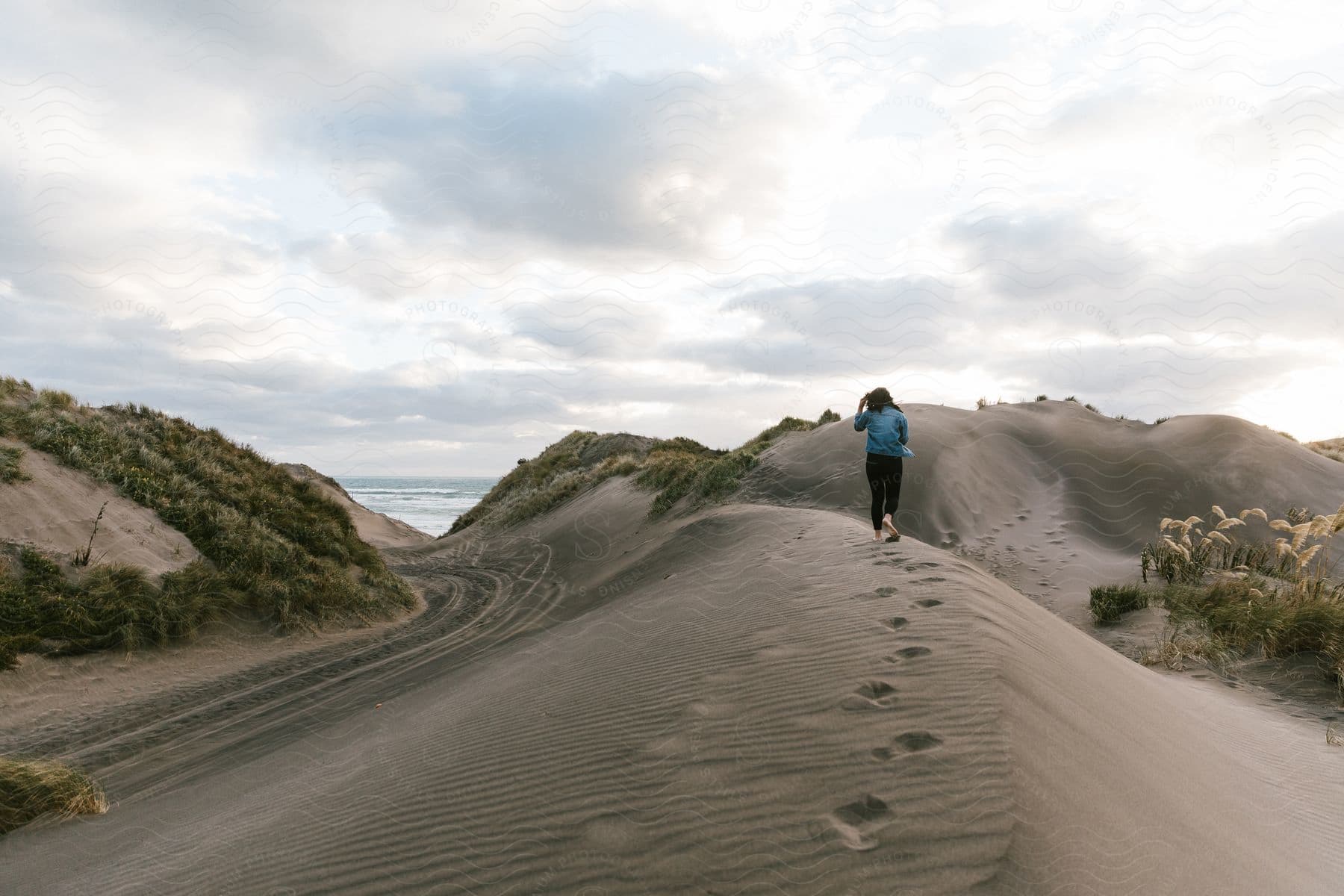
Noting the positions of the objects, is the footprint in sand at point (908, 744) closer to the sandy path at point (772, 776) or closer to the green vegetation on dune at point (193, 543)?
the sandy path at point (772, 776)

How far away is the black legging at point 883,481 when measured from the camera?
848cm

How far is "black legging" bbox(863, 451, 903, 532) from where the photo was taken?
848 cm

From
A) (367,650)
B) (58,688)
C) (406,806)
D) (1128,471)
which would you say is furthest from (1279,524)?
(58,688)

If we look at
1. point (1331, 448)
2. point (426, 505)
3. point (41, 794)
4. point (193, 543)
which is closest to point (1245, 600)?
point (41, 794)

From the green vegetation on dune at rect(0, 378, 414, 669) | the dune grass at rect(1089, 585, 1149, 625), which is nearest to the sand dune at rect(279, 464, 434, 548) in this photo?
the green vegetation on dune at rect(0, 378, 414, 669)

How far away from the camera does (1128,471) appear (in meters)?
17.5

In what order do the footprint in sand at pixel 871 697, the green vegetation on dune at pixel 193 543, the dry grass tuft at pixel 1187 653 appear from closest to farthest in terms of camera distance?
the footprint in sand at pixel 871 697 < the dry grass tuft at pixel 1187 653 < the green vegetation on dune at pixel 193 543

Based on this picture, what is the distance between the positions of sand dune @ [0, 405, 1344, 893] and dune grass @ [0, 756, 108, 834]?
8.7 inches

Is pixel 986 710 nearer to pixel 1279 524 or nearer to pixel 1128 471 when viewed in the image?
pixel 1279 524

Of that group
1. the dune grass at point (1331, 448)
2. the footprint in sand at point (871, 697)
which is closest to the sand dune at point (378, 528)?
the footprint in sand at point (871, 697)

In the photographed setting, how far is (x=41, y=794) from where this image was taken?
16.5 feet

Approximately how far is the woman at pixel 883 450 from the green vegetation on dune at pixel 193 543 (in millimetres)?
9567

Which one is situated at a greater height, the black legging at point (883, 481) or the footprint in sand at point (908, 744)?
the black legging at point (883, 481)

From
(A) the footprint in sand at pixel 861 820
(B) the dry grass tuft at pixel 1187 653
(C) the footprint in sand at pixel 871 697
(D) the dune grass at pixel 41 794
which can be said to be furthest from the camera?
(B) the dry grass tuft at pixel 1187 653
